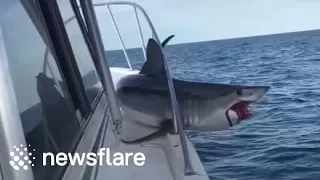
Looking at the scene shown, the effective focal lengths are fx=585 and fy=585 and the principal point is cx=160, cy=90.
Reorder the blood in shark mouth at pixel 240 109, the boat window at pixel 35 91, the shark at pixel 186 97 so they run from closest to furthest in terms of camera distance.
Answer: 1. the boat window at pixel 35 91
2. the shark at pixel 186 97
3. the blood in shark mouth at pixel 240 109

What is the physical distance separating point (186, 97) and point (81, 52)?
1.07 m

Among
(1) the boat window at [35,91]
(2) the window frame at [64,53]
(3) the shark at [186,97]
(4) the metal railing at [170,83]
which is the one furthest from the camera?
(3) the shark at [186,97]

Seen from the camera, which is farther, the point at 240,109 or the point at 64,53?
the point at 240,109

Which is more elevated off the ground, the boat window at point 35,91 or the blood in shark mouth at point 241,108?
the boat window at point 35,91

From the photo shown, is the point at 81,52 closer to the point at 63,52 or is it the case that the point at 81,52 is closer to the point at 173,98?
the point at 63,52

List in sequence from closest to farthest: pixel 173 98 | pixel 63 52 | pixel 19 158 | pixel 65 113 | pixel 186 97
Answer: pixel 19 158, pixel 65 113, pixel 173 98, pixel 63 52, pixel 186 97

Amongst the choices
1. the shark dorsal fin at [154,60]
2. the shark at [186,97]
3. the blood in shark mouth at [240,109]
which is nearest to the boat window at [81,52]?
the shark at [186,97]

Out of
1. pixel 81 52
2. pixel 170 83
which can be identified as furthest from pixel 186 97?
pixel 170 83

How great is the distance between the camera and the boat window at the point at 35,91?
3.81 feet

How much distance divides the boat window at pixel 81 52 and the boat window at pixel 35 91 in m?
0.85

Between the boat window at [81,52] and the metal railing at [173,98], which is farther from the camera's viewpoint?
the boat window at [81,52]

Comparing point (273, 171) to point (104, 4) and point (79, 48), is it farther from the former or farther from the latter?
point (79, 48)

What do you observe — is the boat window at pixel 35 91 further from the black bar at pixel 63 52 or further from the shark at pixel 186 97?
the shark at pixel 186 97

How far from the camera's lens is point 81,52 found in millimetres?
2779
